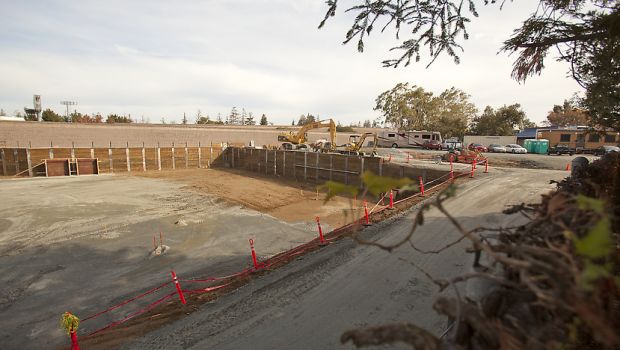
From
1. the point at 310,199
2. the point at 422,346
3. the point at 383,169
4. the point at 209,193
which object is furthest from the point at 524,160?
the point at 422,346

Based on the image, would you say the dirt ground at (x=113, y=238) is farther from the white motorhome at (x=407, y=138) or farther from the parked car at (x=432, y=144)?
the white motorhome at (x=407, y=138)

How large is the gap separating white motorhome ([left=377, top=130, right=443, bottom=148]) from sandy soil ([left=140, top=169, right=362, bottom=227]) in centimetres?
2340

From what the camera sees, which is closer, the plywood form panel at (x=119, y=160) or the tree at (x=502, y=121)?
the plywood form panel at (x=119, y=160)

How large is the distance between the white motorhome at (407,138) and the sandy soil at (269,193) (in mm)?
23403

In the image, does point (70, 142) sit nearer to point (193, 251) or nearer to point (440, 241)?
point (193, 251)

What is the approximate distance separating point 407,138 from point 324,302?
4285 cm

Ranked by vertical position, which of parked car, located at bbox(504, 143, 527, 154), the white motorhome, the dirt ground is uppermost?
the white motorhome

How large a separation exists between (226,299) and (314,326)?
8.44ft

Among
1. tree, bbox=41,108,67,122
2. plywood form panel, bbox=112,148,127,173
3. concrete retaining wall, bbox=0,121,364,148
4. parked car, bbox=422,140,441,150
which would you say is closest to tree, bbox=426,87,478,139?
parked car, bbox=422,140,441,150

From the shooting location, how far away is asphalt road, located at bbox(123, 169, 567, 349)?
5438 millimetres

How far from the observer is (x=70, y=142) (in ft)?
119

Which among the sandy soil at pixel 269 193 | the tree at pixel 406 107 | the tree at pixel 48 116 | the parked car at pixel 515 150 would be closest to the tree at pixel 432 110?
the tree at pixel 406 107

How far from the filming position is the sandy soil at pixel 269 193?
17.5 m

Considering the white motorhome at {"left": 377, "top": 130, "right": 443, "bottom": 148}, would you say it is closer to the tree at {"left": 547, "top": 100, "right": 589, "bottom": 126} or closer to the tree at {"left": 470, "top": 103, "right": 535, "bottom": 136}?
the tree at {"left": 470, "top": 103, "right": 535, "bottom": 136}
